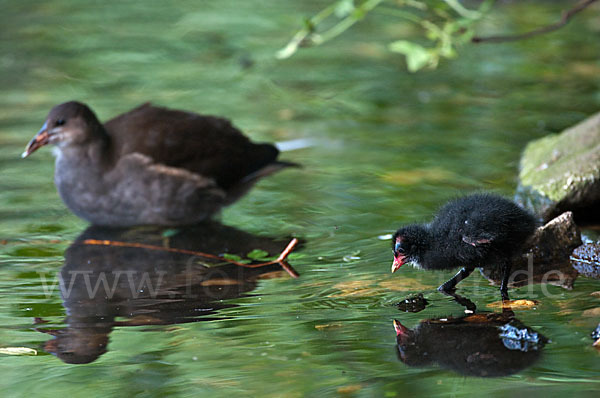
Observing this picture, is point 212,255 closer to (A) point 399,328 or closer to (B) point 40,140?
Answer: (B) point 40,140

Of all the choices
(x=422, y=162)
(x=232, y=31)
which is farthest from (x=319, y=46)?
(x=422, y=162)

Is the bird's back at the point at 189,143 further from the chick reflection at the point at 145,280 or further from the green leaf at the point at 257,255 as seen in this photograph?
the green leaf at the point at 257,255

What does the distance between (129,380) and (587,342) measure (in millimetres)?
2050

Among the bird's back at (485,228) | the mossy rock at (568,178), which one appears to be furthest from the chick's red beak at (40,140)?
the mossy rock at (568,178)

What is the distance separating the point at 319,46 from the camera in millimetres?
11945

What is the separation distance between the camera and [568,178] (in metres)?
6.05

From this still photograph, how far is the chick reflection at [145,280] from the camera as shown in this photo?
15.0 feet

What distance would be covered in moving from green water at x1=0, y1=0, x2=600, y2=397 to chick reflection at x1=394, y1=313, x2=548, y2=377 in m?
0.07

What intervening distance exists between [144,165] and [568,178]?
293 centimetres

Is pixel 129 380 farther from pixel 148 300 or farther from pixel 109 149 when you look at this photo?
pixel 109 149

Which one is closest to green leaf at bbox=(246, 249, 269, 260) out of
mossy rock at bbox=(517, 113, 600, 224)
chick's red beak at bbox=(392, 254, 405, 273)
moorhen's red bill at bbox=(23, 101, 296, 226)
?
moorhen's red bill at bbox=(23, 101, 296, 226)

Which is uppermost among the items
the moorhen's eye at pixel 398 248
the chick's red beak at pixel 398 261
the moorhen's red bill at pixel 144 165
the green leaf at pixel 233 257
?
the moorhen's red bill at pixel 144 165

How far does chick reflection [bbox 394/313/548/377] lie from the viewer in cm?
389

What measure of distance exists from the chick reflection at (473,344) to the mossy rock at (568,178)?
182 cm
